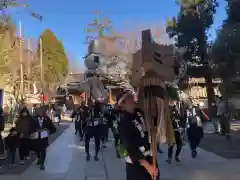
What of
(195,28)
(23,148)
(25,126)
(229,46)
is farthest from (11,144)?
(195,28)

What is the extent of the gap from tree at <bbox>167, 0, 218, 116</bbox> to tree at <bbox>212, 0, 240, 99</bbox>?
30.5 feet

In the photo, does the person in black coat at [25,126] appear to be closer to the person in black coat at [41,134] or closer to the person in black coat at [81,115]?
the person in black coat at [41,134]

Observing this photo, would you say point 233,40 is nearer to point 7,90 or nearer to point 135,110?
point 135,110

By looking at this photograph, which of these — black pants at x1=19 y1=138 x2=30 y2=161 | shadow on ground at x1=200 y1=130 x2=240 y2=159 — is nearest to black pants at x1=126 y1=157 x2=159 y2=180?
shadow on ground at x1=200 y1=130 x2=240 y2=159

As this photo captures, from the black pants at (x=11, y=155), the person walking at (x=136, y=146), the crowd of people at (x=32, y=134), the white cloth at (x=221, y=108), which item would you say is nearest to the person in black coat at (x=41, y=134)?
the crowd of people at (x=32, y=134)

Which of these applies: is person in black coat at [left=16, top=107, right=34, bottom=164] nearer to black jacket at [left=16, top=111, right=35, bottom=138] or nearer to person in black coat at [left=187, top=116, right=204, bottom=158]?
black jacket at [left=16, top=111, right=35, bottom=138]

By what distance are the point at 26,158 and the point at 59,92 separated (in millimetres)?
48482

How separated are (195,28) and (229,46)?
11796 millimetres

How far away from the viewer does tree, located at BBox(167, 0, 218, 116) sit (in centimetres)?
2725

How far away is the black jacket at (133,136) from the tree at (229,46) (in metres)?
11.8

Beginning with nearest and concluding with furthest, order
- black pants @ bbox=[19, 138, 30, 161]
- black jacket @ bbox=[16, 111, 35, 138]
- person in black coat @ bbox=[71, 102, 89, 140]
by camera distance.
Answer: black jacket @ bbox=[16, 111, 35, 138] < black pants @ bbox=[19, 138, 30, 161] < person in black coat @ bbox=[71, 102, 89, 140]

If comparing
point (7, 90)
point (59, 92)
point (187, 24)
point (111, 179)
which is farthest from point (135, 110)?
point (59, 92)

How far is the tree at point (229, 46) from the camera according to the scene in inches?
616

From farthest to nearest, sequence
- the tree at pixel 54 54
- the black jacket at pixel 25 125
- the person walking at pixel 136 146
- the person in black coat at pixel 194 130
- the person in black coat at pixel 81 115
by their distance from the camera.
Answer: the tree at pixel 54 54 → the person in black coat at pixel 81 115 → the person in black coat at pixel 194 130 → the black jacket at pixel 25 125 → the person walking at pixel 136 146
